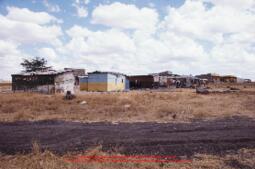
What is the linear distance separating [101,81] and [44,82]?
34.0ft

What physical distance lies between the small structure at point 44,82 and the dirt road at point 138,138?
1069 inches

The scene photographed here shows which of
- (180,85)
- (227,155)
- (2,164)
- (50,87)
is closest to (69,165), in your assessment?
(2,164)

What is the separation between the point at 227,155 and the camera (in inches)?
340

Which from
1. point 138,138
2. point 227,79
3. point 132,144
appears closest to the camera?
point 132,144

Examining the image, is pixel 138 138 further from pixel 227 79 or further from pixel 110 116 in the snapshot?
pixel 227 79

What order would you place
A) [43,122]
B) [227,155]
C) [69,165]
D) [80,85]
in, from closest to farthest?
1. [69,165]
2. [227,155]
3. [43,122]
4. [80,85]

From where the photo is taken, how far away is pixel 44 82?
40938mm

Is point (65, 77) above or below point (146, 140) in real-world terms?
above

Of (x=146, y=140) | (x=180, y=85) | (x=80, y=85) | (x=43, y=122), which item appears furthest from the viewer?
(x=180, y=85)

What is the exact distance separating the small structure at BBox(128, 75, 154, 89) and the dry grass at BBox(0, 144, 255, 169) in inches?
2039

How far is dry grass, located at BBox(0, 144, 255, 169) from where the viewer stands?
7.56m

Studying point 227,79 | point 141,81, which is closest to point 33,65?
point 141,81

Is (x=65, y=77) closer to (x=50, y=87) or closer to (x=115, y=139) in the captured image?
(x=50, y=87)

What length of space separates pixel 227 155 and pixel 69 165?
4495mm
